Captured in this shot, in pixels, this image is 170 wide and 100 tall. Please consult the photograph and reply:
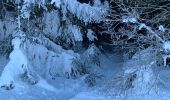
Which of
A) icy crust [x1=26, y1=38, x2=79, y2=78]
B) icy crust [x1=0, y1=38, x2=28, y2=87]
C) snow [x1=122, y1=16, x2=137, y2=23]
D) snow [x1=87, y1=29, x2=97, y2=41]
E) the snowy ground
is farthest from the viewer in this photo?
snow [x1=87, y1=29, x2=97, y2=41]

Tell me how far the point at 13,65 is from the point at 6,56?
3.25ft

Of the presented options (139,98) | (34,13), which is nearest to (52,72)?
(34,13)

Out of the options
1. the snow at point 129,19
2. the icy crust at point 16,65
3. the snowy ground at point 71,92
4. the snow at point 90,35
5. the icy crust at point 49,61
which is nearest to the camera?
the snow at point 129,19

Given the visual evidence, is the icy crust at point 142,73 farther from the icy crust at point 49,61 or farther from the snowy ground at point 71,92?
the icy crust at point 49,61

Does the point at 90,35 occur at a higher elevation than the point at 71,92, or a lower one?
higher

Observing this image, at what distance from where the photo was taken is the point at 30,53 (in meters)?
9.80

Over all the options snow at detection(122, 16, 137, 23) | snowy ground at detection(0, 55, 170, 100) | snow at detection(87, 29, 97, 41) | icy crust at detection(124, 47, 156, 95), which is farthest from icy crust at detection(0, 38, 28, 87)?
snow at detection(122, 16, 137, 23)

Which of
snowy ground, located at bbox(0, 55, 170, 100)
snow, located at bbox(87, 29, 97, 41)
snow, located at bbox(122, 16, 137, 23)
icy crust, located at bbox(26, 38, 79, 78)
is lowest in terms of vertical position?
snowy ground, located at bbox(0, 55, 170, 100)

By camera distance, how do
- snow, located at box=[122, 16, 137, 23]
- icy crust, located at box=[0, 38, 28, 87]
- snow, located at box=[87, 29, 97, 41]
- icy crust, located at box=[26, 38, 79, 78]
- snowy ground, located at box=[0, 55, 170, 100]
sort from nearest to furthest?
snow, located at box=[122, 16, 137, 23]
snowy ground, located at box=[0, 55, 170, 100]
icy crust, located at box=[0, 38, 28, 87]
icy crust, located at box=[26, 38, 79, 78]
snow, located at box=[87, 29, 97, 41]

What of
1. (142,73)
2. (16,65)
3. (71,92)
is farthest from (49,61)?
(142,73)

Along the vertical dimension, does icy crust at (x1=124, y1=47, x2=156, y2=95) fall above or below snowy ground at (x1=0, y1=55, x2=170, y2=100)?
above

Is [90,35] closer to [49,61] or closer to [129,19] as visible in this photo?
[49,61]

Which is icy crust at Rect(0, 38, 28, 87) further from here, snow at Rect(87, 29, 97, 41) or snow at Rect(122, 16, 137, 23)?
snow at Rect(122, 16, 137, 23)

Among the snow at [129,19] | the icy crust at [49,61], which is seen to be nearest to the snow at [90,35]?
the icy crust at [49,61]
